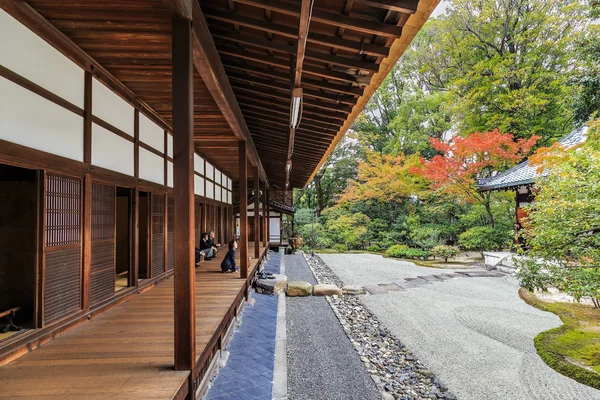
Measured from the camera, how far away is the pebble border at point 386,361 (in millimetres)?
3305

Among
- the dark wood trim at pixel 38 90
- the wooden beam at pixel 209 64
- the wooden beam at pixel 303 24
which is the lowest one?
the dark wood trim at pixel 38 90

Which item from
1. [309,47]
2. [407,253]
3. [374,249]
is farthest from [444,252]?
[309,47]

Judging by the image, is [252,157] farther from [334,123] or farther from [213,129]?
[334,123]

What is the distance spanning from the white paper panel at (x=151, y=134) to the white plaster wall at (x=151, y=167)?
0.54ft

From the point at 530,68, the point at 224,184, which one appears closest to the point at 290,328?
the point at 224,184

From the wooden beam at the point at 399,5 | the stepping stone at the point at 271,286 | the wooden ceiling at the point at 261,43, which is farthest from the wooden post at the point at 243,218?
the wooden beam at the point at 399,5

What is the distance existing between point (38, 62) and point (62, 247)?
64.1 inches

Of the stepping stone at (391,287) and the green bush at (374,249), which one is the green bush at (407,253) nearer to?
the green bush at (374,249)

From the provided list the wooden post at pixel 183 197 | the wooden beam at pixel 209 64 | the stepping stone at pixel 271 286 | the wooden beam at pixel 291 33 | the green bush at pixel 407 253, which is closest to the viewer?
the wooden post at pixel 183 197

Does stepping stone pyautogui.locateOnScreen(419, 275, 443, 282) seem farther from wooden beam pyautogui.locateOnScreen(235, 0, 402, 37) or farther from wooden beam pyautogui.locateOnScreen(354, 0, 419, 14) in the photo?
wooden beam pyautogui.locateOnScreen(354, 0, 419, 14)

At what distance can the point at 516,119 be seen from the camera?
1405cm

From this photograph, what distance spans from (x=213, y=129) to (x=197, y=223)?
3.22 meters

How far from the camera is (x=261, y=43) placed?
2727mm

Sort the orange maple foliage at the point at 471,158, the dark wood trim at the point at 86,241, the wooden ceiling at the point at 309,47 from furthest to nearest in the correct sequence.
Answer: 1. the orange maple foliage at the point at 471,158
2. the dark wood trim at the point at 86,241
3. the wooden ceiling at the point at 309,47
